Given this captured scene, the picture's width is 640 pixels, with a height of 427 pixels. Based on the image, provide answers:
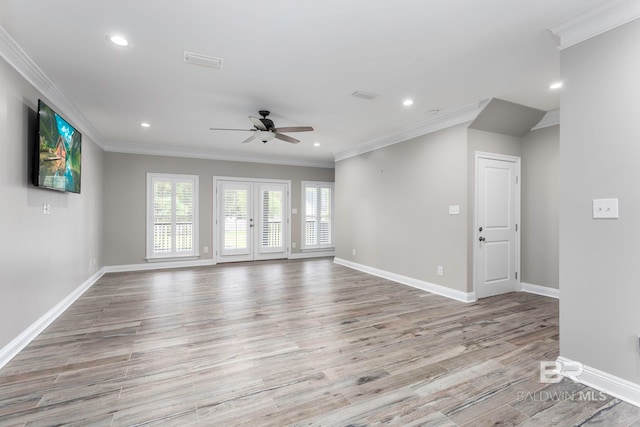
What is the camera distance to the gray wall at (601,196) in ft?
6.63

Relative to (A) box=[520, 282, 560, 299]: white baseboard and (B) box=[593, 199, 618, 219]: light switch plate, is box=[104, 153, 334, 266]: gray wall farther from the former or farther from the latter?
(B) box=[593, 199, 618, 219]: light switch plate

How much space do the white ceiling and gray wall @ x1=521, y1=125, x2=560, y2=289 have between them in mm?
618

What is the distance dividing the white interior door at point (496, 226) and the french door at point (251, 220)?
4.89 metres

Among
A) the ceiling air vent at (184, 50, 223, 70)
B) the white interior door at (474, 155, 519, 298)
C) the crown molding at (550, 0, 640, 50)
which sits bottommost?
the white interior door at (474, 155, 519, 298)

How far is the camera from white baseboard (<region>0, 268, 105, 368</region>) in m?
2.53

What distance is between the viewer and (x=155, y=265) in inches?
263

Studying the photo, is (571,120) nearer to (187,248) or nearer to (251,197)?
(251,197)

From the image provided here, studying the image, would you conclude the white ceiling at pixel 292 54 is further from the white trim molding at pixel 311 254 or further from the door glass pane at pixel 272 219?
the white trim molding at pixel 311 254

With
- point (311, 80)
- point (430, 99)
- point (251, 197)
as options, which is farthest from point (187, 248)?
point (430, 99)

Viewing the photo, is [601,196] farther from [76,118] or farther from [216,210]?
[216,210]

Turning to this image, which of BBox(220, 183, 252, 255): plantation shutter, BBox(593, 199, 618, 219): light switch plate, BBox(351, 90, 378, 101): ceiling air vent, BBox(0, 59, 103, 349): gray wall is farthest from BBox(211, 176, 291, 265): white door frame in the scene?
BBox(593, 199, 618, 219): light switch plate

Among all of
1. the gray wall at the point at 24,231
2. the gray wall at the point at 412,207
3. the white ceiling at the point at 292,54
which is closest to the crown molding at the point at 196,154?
the gray wall at the point at 412,207

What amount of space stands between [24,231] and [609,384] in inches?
194

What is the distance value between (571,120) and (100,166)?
7220 mm
